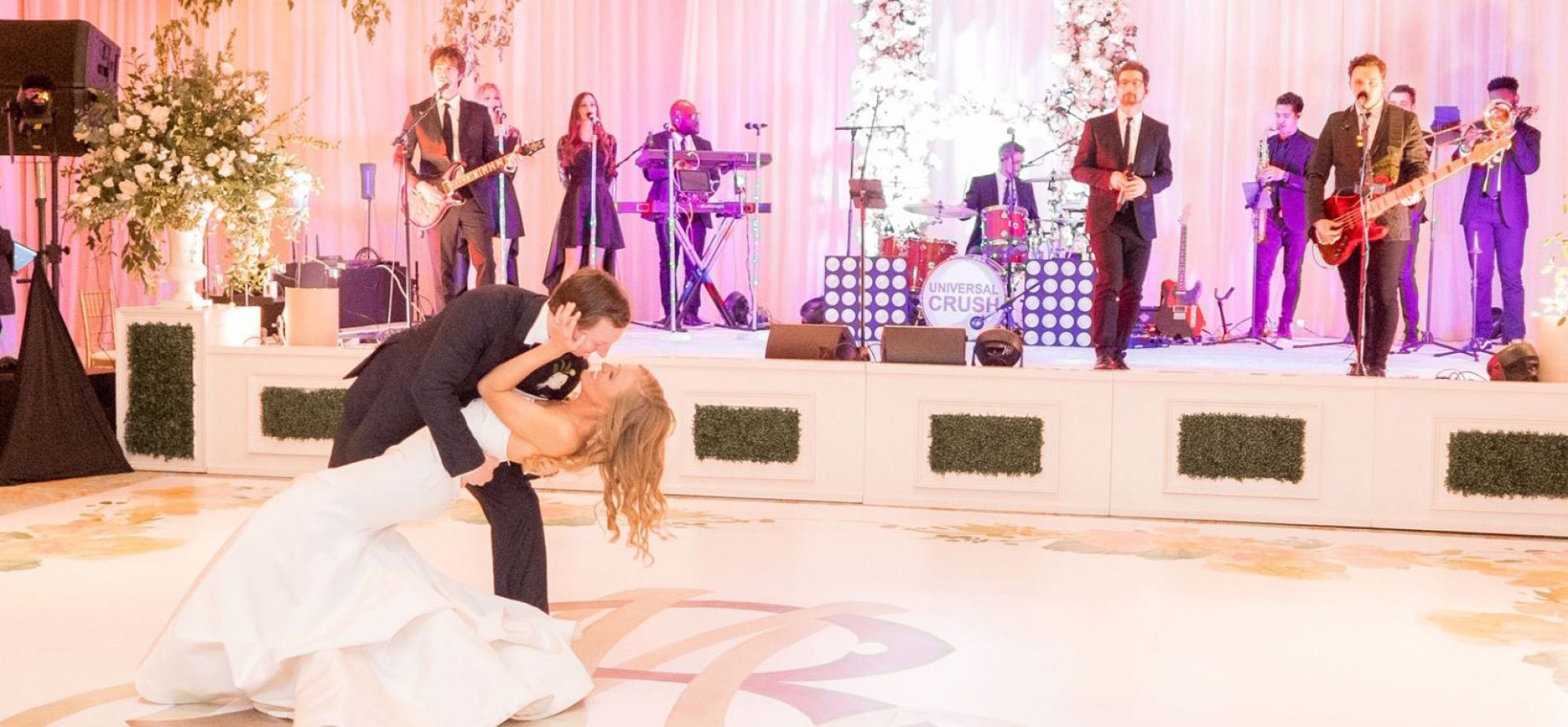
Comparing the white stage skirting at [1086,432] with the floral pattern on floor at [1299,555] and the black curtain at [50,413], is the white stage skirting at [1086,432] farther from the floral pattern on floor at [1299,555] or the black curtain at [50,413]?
the black curtain at [50,413]

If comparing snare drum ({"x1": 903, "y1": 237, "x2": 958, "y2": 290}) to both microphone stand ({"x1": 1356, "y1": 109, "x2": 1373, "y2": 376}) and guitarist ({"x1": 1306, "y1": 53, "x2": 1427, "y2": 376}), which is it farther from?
microphone stand ({"x1": 1356, "y1": 109, "x2": 1373, "y2": 376})

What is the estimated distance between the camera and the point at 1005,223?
10227mm

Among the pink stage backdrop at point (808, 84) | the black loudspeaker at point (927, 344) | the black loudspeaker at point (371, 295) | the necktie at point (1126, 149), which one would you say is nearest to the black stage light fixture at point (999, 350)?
the black loudspeaker at point (927, 344)

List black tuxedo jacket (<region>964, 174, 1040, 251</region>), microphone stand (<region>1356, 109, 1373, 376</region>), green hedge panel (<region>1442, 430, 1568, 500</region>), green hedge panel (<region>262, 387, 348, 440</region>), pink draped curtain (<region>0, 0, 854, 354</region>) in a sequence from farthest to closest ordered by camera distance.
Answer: pink draped curtain (<region>0, 0, 854, 354</region>), black tuxedo jacket (<region>964, 174, 1040, 251</region>), green hedge panel (<region>262, 387, 348, 440</region>), microphone stand (<region>1356, 109, 1373, 376</region>), green hedge panel (<region>1442, 430, 1568, 500</region>)

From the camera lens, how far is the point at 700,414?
716 centimetres

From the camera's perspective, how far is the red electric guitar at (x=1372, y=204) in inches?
275

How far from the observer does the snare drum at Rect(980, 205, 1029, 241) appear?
10211mm

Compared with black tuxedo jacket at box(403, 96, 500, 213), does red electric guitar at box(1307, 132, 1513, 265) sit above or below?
below

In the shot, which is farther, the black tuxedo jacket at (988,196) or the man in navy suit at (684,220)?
the black tuxedo jacket at (988,196)

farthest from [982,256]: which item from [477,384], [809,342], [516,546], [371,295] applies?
[477,384]

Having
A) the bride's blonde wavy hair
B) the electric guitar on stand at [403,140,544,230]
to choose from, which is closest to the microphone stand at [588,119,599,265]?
the electric guitar on stand at [403,140,544,230]

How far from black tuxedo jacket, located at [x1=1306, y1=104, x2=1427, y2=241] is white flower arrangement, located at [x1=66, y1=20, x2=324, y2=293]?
5253 millimetres

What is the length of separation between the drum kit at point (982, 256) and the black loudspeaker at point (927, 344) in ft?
9.35

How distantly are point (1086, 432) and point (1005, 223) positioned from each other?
3.61m
